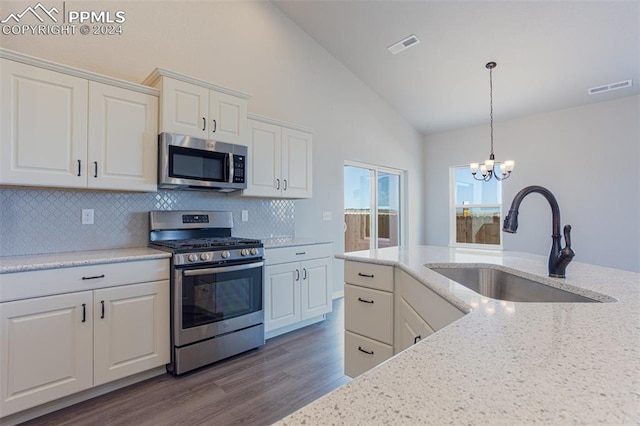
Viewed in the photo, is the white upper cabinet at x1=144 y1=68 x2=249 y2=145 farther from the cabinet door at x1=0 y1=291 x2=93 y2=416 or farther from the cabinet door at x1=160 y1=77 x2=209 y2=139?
the cabinet door at x1=0 y1=291 x2=93 y2=416

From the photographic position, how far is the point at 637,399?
469 mm

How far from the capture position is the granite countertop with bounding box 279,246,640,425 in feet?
1.44

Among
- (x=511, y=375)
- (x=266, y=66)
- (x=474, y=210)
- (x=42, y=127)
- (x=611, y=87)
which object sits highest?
(x=266, y=66)

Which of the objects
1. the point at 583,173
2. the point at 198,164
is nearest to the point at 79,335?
the point at 198,164

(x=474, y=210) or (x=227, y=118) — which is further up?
(x=227, y=118)

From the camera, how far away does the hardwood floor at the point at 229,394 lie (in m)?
1.86

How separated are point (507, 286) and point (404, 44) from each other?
10.8ft

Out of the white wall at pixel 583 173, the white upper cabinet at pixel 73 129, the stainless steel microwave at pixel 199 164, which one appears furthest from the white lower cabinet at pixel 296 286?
the white wall at pixel 583 173

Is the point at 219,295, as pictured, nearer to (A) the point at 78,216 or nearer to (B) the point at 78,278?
(B) the point at 78,278

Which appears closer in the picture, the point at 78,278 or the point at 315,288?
the point at 78,278

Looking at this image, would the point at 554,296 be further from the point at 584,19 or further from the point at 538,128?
the point at 538,128

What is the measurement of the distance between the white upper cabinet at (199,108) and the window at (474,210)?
4439 mm

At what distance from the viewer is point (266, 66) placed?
12.2ft

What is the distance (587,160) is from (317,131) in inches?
153
